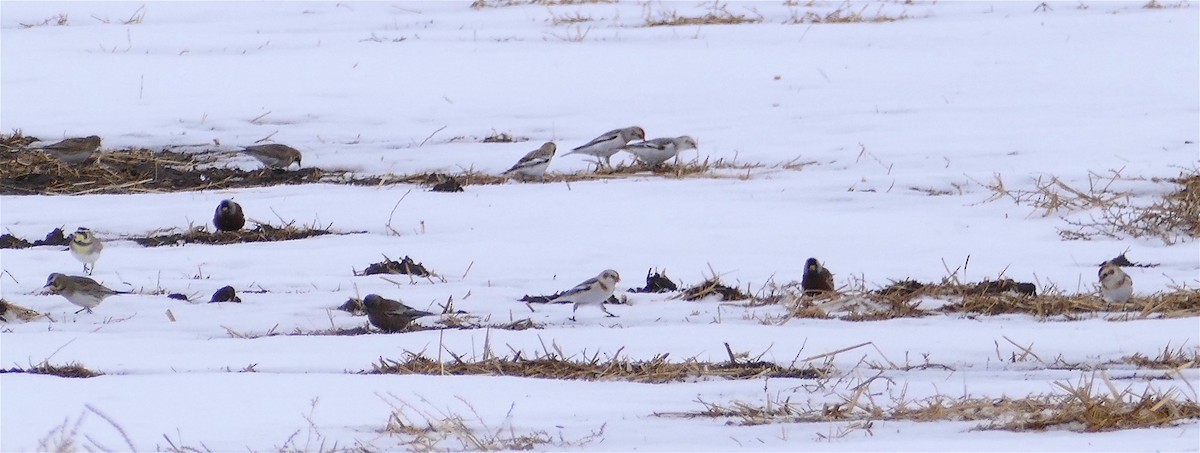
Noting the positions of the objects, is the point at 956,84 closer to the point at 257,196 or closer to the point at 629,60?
the point at 629,60

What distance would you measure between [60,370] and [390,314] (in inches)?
58.9

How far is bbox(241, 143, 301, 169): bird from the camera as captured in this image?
35.1ft

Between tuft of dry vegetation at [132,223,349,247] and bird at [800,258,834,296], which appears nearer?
bird at [800,258,834,296]

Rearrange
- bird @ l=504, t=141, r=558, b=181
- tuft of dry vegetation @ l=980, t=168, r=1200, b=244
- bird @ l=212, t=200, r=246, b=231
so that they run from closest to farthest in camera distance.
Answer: tuft of dry vegetation @ l=980, t=168, r=1200, b=244
bird @ l=212, t=200, r=246, b=231
bird @ l=504, t=141, r=558, b=181

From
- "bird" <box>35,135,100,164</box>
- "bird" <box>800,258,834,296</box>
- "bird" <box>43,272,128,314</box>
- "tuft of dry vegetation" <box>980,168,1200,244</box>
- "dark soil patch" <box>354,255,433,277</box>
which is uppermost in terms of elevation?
"tuft of dry vegetation" <box>980,168,1200,244</box>

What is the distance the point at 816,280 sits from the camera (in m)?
7.20

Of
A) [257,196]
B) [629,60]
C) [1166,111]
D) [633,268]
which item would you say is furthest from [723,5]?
[633,268]

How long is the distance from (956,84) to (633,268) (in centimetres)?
596

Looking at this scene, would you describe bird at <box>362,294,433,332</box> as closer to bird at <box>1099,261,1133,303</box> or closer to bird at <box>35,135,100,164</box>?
bird at <box>1099,261,1133,303</box>

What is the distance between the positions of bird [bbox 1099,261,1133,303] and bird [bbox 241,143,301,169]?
5.97 meters

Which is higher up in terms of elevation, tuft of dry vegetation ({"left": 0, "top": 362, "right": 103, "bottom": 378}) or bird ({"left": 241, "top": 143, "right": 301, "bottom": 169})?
bird ({"left": 241, "top": 143, "right": 301, "bottom": 169})

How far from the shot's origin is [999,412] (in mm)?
4988

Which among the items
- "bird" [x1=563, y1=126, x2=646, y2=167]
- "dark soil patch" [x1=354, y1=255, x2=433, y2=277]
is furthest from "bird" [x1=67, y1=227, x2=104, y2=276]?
"bird" [x1=563, y1=126, x2=646, y2=167]

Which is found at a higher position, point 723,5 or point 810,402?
point 723,5
